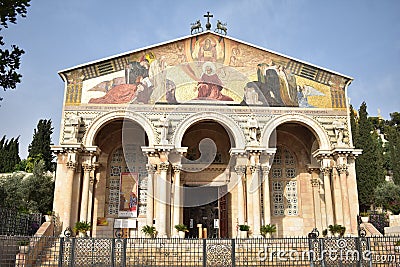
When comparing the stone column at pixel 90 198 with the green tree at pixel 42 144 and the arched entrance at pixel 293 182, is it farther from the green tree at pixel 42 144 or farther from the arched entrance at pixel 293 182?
the green tree at pixel 42 144

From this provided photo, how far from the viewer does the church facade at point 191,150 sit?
20.1 meters

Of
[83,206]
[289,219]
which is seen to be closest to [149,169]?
[83,206]

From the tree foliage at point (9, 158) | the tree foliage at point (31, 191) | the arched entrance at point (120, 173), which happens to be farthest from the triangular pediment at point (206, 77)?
the tree foliage at point (9, 158)

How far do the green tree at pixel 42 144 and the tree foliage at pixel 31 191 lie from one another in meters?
7.00

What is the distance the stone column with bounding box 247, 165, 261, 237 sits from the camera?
19.5m

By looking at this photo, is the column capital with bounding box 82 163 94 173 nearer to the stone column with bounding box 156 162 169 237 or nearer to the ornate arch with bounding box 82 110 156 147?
the ornate arch with bounding box 82 110 156 147

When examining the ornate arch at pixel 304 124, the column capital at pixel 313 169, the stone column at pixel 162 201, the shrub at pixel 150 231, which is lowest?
the shrub at pixel 150 231

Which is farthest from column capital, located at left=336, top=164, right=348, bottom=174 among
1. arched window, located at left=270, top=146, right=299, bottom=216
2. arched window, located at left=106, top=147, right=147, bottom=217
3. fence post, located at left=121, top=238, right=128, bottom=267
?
fence post, located at left=121, top=238, right=128, bottom=267

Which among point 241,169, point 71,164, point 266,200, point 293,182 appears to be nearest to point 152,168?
point 71,164

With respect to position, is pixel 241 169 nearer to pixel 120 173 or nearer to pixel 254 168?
pixel 254 168

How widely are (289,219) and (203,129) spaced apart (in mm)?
7287

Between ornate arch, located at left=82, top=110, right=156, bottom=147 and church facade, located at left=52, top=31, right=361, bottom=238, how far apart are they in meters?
0.06

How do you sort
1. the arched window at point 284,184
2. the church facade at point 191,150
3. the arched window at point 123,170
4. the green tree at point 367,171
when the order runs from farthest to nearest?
the green tree at point 367,171
the arched window at point 284,184
the arched window at point 123,170
the church facade at point 191,150

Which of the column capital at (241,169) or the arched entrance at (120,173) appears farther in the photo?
the arched entrance at (120,173)
